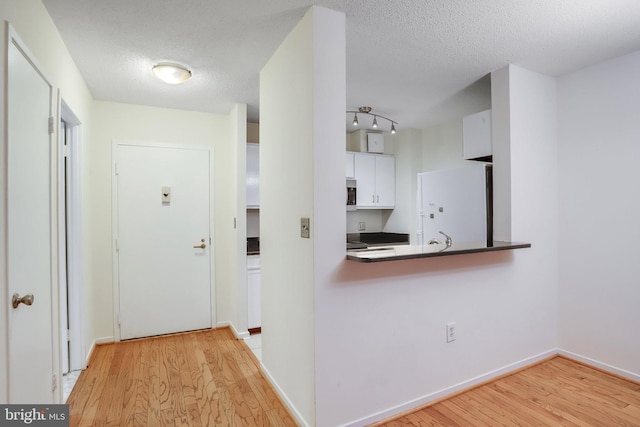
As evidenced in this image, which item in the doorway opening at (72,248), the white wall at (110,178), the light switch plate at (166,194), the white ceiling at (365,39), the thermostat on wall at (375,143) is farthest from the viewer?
the thermostat on wall at (375,143)

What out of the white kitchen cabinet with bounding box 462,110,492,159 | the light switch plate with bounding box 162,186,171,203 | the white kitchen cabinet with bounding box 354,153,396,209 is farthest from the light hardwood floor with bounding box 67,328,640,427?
the white kitchen cabinet with bounding box 354,153,396,209

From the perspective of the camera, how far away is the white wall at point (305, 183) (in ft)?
6.05

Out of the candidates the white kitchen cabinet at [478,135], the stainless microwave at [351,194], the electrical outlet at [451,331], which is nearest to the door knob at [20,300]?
the electrical outlet at [451,331]

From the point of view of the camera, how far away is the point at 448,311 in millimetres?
2285

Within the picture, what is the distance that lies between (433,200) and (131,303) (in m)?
3.14

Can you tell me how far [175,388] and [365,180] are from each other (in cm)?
310

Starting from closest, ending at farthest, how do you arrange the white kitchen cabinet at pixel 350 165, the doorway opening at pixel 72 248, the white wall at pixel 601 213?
1. the white wall at pixel 601 213
2. the doorway opening at pixel 72 248
3. the white kitchen cabinet at pixel 350 165

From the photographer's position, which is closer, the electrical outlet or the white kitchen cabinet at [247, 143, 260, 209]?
the electrical outlet

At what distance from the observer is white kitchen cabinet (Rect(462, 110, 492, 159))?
109 inches

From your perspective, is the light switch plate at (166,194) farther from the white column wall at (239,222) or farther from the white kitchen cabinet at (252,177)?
the white kitchen cabinet at (252,177)

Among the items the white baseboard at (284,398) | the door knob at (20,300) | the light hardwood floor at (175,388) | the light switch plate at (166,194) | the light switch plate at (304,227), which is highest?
the light switch plate at (166,194)

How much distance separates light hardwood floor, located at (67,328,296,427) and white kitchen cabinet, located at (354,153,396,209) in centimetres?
236

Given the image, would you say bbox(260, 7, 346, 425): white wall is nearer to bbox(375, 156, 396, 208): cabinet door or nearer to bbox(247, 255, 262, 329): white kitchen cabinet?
bbox(247, 255, 262, 329): white kitchen cabinet

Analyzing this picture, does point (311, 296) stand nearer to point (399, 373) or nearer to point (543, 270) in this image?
point (399, 373)
